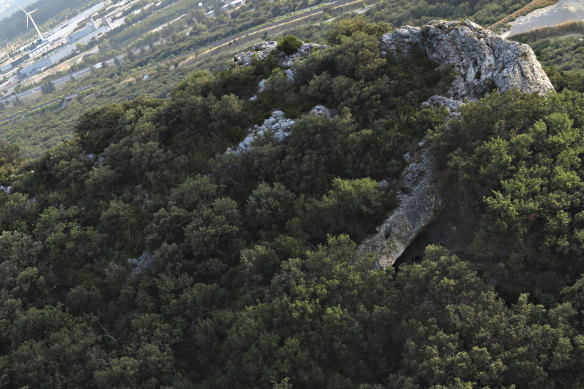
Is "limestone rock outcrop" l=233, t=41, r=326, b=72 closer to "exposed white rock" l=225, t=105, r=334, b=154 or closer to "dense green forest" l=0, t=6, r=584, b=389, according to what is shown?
"dense green forest" l=0, t=6, r=584, b=389

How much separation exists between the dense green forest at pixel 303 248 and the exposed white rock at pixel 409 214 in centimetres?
92

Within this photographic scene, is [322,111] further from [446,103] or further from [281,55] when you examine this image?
[281,55]

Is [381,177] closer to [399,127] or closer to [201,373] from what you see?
[399,127]

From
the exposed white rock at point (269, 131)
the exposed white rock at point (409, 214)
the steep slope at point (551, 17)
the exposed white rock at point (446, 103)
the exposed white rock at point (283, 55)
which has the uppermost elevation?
the exposed white rock at point (283, 55)

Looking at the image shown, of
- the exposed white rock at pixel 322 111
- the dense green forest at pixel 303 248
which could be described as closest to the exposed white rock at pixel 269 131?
the dense green forest at pixel 303 248

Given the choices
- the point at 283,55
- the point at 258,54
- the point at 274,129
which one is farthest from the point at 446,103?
the point at 258,54

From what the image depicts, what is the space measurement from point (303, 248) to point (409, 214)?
688 centimetres

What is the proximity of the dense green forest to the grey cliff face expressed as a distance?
1.28m

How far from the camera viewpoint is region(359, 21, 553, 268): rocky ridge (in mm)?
24188

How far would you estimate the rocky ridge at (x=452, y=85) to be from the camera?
24.2 metres


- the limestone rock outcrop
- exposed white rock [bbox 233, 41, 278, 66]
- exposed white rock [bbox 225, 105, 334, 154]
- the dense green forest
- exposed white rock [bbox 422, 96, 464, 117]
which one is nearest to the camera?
the dense green forest

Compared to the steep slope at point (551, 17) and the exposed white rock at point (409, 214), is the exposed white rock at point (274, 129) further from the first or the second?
the steep slope at point (551, 17)

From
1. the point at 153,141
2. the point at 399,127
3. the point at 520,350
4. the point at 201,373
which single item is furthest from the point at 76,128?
the point at 520,350

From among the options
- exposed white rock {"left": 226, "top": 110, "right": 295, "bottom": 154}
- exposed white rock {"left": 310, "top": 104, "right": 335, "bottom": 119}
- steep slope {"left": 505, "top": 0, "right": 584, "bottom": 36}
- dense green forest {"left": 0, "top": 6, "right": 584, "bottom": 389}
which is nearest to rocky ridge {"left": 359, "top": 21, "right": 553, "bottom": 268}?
dense green forest {"left": 0, "top": 6, "right": 584, "bottom": 389}
